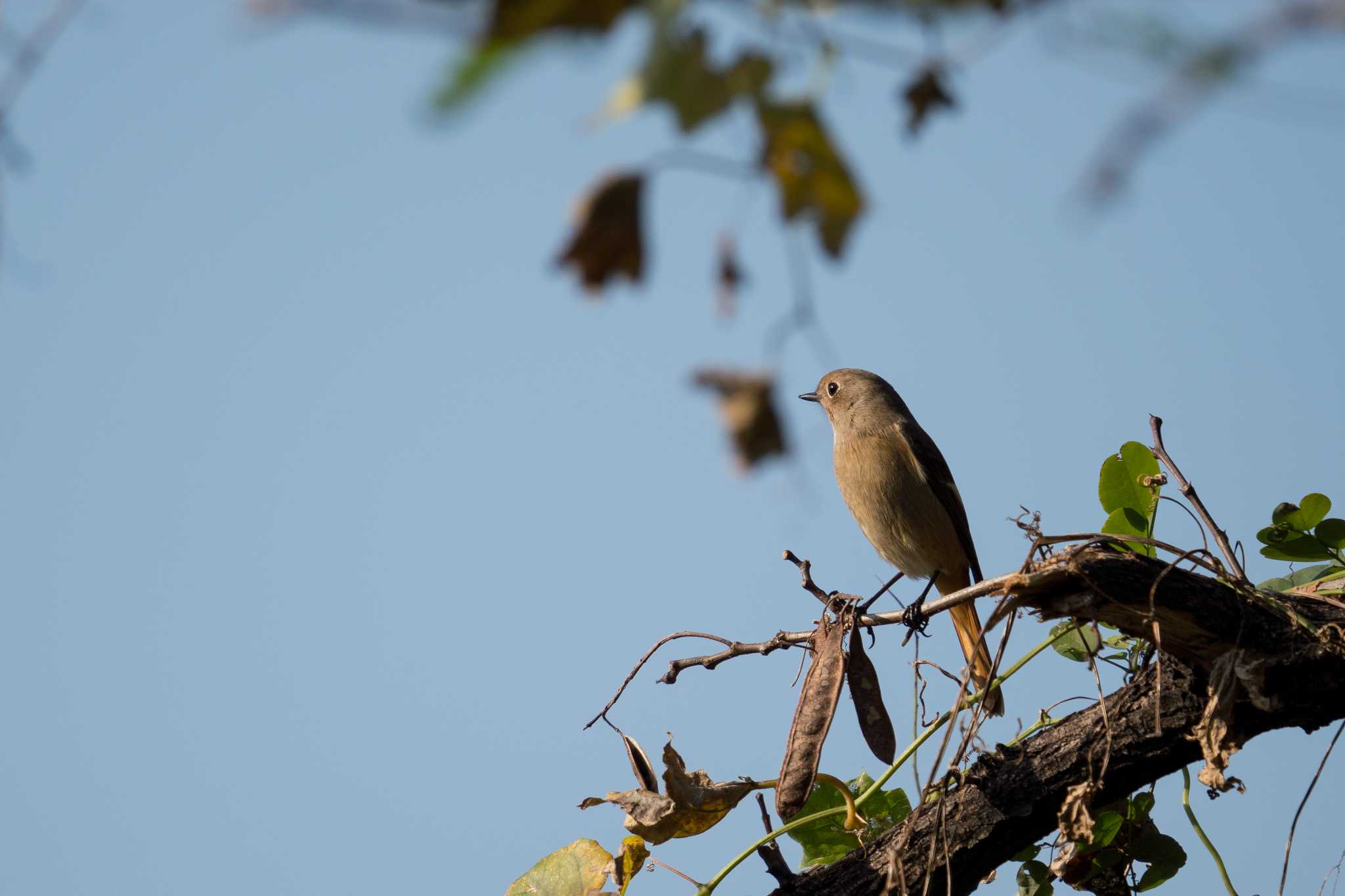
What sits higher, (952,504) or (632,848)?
(952,504)

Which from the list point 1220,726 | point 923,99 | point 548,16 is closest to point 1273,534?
point 1220,726

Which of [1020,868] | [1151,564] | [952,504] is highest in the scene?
[952,504]

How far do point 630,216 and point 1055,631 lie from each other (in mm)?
2644

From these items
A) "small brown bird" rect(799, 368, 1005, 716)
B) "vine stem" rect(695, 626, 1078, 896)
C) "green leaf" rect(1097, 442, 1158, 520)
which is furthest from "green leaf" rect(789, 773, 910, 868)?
"small brown bird" rect(799, 368, 1005, 716)

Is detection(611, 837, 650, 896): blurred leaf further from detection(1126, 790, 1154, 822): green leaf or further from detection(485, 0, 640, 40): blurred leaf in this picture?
detection(485, 0, 640, 40): blurred leaf

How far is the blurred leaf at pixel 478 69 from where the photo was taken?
1201 mm

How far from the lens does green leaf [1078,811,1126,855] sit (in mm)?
3551

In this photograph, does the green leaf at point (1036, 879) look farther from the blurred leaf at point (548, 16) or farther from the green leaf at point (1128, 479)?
the blurred leaf at point (548, 16)

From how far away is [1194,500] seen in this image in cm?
367

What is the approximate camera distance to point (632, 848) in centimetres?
350

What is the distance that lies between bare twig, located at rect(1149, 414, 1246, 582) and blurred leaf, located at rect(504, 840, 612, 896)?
196 cm

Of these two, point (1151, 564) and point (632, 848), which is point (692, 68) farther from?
point (632, 848)

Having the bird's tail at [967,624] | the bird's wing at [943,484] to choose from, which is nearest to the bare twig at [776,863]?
the bird's tail at [967,624]

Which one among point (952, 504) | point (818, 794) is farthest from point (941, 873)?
point (952, 504)
